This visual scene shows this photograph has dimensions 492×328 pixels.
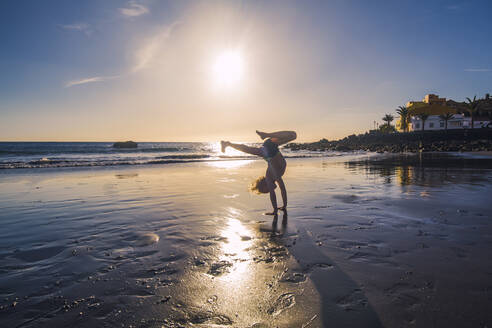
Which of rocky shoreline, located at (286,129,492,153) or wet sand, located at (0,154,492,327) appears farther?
rocky shoreline, located at (286,129,492,153)

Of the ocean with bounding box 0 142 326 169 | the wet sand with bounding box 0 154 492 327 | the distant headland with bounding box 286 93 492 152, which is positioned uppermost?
the distant headland with bounding box 286 93 492 152

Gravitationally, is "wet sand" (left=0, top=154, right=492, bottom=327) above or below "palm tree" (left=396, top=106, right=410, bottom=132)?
below

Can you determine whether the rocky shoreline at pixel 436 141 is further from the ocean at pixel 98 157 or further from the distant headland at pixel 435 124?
the ocean at pixel 98 157

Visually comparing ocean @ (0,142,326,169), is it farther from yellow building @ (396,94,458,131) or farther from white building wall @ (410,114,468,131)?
white building wall @ (410,114,468,131)

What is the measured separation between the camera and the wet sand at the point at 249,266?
97.2 inches

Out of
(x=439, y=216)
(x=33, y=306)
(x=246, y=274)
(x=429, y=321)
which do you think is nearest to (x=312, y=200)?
(x=439, y=216)

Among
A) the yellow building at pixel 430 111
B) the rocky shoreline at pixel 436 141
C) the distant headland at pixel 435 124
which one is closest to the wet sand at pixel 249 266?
the rocky shoreline at pixel 436 141

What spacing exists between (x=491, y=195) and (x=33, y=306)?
10.8m

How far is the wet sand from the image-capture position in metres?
2.47

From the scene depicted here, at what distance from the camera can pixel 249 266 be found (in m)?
3.50

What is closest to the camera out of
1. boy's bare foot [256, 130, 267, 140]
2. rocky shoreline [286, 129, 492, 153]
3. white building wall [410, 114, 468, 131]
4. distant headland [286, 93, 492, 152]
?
boy's bare foot [256, 130, 267, 140]

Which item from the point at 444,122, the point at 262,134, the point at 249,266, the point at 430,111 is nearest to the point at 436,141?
the point at 430,111

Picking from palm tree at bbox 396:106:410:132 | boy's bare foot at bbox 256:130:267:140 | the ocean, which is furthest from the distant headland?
boy's bare foot at bbox 256:130:267:140

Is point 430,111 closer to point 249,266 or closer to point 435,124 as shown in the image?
point 435,124
